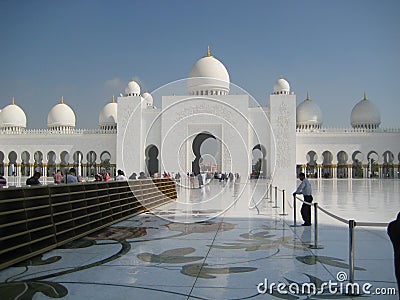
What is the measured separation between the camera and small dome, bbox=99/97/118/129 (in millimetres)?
34312

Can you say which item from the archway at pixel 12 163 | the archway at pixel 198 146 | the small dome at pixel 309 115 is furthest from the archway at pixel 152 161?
the small dome at pixel 309 115

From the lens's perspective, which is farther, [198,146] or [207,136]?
[198,146]

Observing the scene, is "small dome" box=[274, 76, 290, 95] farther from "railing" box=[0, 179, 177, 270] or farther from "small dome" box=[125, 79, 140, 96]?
"railing" box=[0, 179, 177, 270]

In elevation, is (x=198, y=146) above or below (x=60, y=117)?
below

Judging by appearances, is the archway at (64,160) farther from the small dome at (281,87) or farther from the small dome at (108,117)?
the small dome at (281,87)

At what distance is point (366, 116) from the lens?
106 ft

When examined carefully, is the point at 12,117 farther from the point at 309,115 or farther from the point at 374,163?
the point at 374,163

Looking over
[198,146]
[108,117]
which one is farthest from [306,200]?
[108,117]

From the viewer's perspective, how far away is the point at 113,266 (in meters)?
3.55

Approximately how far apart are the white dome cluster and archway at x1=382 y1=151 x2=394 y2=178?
2799 centimetres

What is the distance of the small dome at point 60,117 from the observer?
33.9 meters

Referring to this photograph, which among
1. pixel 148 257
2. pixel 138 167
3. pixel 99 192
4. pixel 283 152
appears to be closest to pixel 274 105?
pixel 283 152
